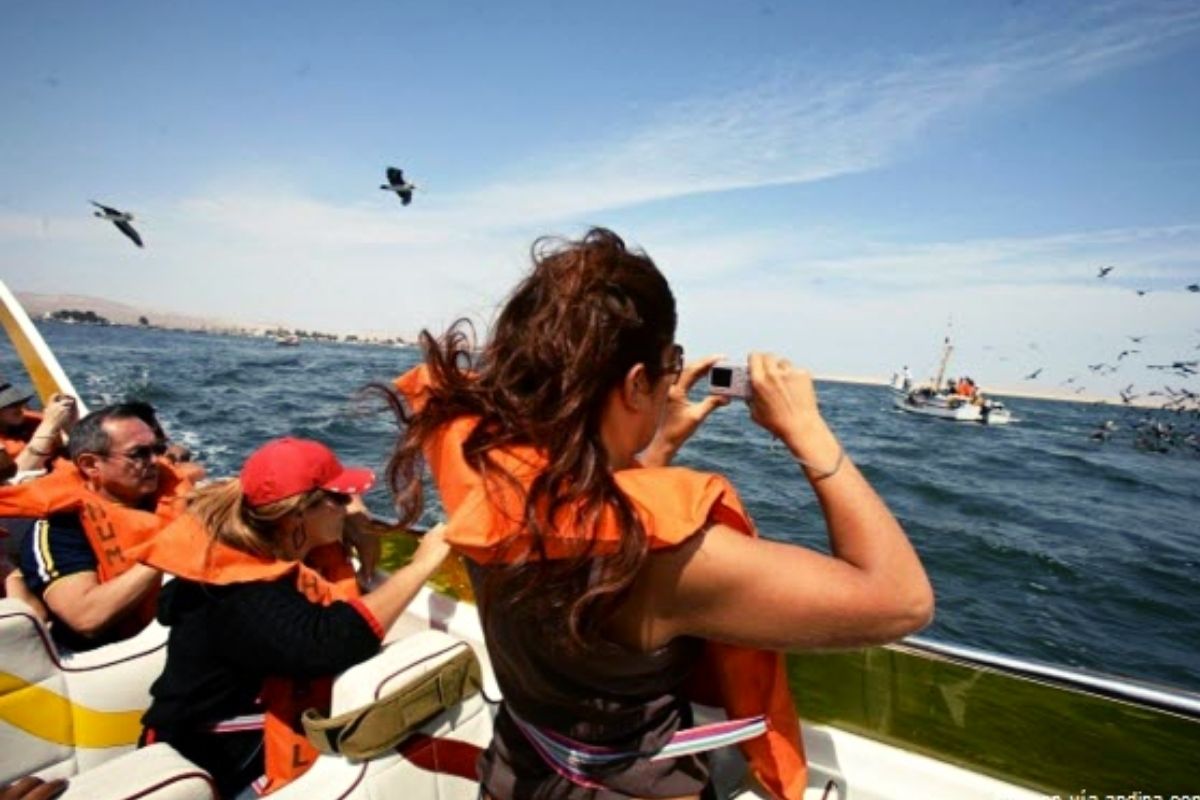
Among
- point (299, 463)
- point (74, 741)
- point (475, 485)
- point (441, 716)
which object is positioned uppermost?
point (475, 485)

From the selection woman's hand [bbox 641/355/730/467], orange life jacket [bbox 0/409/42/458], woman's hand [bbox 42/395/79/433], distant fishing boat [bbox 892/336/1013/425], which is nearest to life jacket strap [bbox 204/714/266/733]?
woman's hand [bbox 641/355/730/467]

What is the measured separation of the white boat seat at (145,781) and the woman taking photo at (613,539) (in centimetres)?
67

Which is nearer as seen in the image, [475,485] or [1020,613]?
[475,485]

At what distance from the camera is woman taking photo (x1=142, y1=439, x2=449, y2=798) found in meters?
1.83

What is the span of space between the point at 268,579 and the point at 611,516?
1.32 meters

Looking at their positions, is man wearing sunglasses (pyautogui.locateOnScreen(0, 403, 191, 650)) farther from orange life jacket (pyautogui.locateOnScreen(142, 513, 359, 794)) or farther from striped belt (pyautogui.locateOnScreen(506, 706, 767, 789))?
striped belt (pyautogui.locateOnScreen(506, 706, 767, 789))

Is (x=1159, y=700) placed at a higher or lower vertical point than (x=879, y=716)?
higher

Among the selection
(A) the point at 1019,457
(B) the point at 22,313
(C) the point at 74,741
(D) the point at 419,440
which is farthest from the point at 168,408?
→ (A) the point at 1019,457

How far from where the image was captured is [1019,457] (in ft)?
90.3

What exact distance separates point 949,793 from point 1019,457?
98.9ft

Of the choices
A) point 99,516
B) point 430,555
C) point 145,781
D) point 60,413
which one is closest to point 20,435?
point 60,413

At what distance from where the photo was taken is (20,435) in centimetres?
598

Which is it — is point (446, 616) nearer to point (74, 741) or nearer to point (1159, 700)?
point (74, 741)

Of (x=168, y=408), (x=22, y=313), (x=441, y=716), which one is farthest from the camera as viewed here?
(x=168, y=408)
